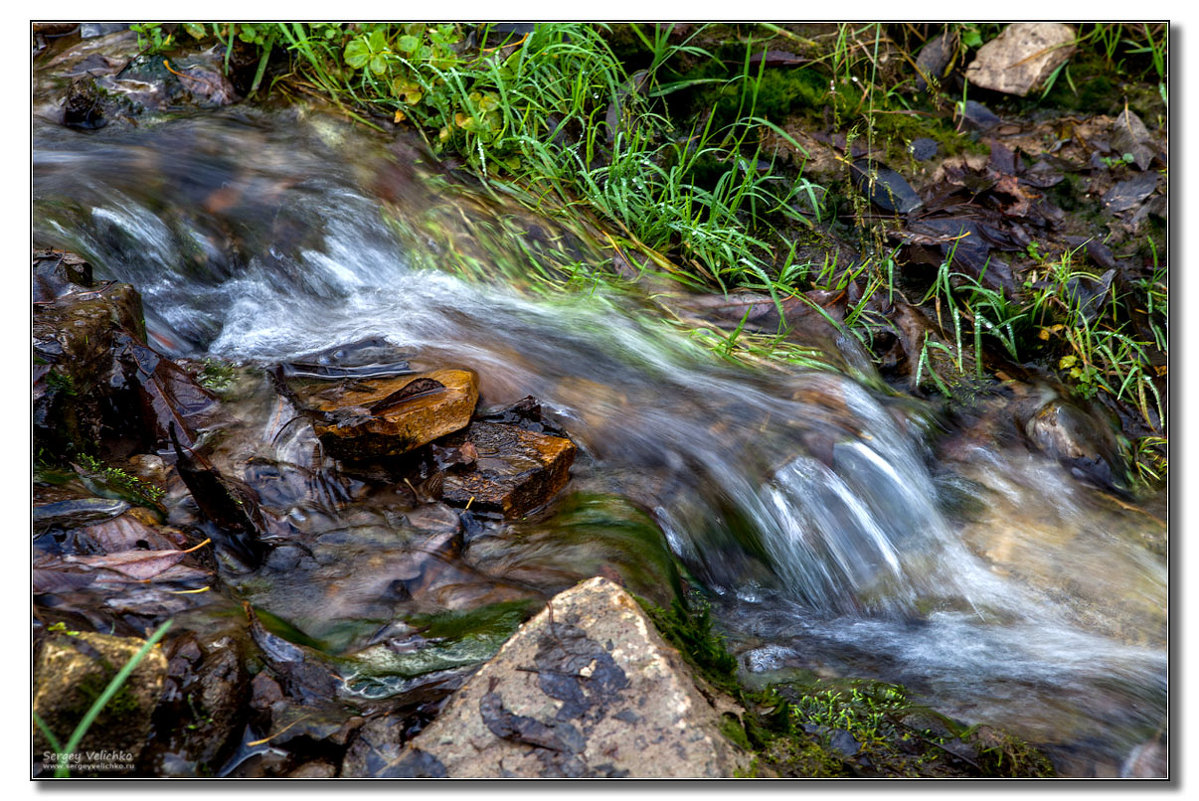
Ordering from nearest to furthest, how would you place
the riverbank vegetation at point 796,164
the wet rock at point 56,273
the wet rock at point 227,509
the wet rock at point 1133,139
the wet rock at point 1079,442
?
the wet rock at point 227,509, the wet rock at point 56,273, the wet rock at point 1079,442, the riverbank vegetation at point 796,164, the wet rock at point 1133,139

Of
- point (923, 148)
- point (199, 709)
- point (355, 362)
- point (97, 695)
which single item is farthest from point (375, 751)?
point (923, 148)

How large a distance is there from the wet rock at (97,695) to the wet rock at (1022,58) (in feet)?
15.9

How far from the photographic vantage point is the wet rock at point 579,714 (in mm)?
1690

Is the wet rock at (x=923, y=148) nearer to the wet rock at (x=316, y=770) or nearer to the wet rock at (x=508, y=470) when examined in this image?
the wet rock at (x=508, y=470)

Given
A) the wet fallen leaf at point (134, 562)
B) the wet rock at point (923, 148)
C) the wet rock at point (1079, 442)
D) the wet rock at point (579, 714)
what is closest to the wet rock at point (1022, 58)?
the wet rock at point (923, 148)

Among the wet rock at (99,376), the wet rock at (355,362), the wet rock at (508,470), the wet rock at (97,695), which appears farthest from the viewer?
the wet rock at (355,362)

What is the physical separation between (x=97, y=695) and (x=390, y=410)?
1304 mm

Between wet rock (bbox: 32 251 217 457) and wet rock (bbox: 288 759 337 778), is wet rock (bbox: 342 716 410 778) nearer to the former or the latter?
wet rock (bbox: 288 759 337 778)

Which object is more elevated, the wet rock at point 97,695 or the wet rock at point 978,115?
the wet rock at point 978,115

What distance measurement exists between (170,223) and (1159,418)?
4371mm

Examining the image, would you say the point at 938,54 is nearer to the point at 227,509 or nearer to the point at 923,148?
the point at 923,148

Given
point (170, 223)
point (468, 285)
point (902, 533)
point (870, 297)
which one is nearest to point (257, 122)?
point (170, 223)

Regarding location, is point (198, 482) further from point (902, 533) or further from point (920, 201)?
point (920, 201)

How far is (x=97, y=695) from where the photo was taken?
5.43 ft
